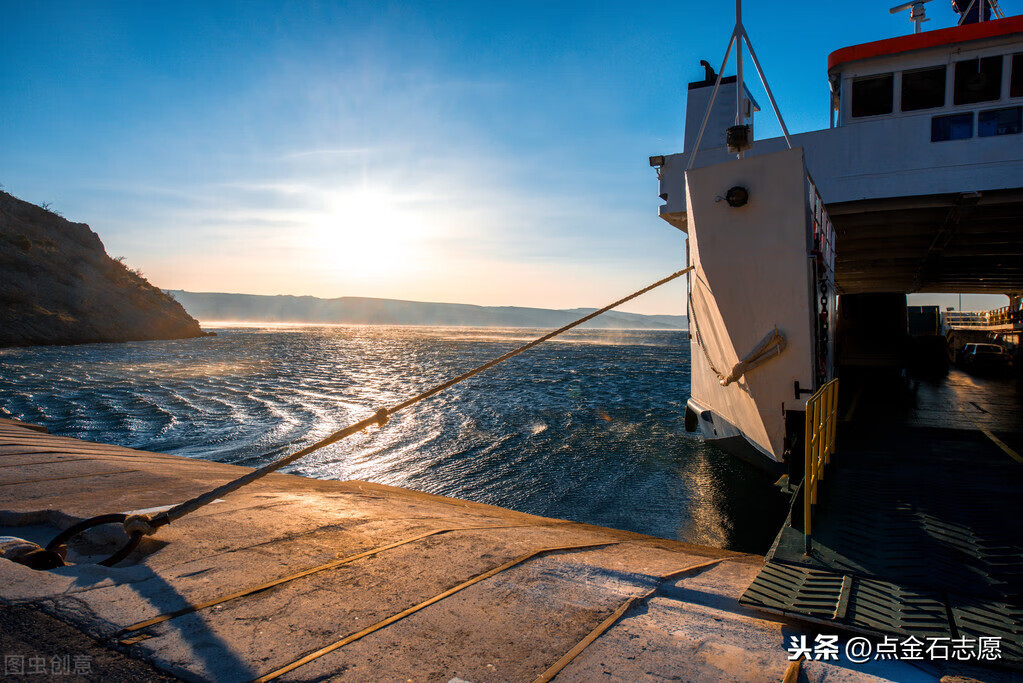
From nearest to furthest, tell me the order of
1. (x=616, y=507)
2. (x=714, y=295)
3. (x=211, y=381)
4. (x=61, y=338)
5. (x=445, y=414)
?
1. (x=714, y=295)
2. (x=616, y=507)
3. (x=445, y=414)
4. (x=211, y=381)
5. (x=61, y=338)

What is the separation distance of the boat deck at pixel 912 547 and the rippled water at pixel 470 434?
229 centimetres

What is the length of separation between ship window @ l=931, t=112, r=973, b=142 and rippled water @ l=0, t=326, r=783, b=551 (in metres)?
7.65

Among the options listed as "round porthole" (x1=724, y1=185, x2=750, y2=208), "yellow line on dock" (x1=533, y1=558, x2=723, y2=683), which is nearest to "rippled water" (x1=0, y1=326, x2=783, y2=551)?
"yellow line on dock" (x1=533, y1=558, x2=723, y2=683)

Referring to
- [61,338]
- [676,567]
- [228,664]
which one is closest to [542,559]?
[676,567]

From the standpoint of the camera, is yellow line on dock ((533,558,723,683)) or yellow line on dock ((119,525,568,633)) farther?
yellow line on dock ((119,525,568,633))

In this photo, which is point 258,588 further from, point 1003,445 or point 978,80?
point 978,80

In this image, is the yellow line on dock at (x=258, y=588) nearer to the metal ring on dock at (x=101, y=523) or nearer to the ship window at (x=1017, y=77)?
the metal ring on dock at (x=101, y=523)

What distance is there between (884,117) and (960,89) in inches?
52.6

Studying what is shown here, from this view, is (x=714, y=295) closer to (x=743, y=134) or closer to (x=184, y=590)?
(x=743, y=134)

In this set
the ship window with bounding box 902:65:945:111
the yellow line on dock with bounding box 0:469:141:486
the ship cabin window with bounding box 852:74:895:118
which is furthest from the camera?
the ship cabin window with bounding box 852:74:895:118

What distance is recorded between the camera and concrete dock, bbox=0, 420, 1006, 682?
10.2 feet

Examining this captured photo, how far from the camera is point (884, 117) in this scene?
38.3ft

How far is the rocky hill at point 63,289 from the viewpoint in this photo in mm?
43844

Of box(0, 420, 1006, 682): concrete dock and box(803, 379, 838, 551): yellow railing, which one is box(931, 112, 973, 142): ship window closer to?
box(803, 379, 838, 551): yellow railing
